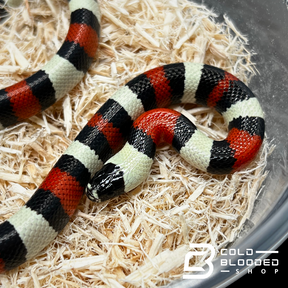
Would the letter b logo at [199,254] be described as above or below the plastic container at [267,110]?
below

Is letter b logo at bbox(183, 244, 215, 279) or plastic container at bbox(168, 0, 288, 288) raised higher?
plastic container at bbox(168, 0, 288, 288)

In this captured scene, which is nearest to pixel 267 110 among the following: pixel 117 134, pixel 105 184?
pixel 117 134

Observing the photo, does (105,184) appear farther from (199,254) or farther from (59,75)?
(59,75)

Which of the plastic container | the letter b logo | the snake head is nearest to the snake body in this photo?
the snake head

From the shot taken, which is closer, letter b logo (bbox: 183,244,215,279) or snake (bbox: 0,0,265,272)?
letter b logo (bbox: 183,244,215,279)

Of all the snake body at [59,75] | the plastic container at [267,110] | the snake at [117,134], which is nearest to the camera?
the plastic container at [267,110]

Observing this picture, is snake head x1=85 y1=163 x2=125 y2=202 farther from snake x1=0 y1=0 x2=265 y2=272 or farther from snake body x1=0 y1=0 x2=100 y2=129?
snake body x1=0 y1=0 x2=100 y2=129

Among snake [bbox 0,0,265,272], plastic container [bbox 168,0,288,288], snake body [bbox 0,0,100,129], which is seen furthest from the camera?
snake body [bbox 0,0,100,129]

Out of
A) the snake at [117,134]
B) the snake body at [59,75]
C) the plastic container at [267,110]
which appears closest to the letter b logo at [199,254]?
the plastic container at [267,110]

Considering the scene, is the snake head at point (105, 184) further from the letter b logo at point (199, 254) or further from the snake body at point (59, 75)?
the snake body at point (59, 75)
